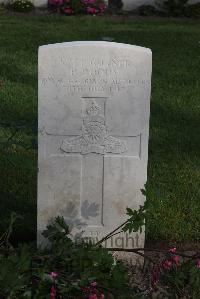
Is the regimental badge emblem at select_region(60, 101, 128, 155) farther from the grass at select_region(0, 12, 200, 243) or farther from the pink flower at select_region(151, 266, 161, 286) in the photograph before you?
the pink flower at select_region(151, 266, 161, 286)

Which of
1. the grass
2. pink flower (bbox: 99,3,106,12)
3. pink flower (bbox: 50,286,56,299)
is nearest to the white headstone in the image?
the grass

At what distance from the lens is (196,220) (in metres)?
5.39

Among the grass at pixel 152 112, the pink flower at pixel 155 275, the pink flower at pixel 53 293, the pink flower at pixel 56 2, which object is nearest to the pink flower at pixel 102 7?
the grass at pixel 152 112

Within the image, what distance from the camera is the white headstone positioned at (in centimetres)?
441

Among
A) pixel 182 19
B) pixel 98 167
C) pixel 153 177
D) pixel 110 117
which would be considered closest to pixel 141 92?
pixel 110 117

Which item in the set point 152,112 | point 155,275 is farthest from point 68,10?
point 155,275

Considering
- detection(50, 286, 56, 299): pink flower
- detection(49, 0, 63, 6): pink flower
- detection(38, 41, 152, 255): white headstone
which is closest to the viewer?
detection(50, 286, 56, 299): pink flower

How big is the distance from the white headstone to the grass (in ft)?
0.68

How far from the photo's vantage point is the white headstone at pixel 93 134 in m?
4.41

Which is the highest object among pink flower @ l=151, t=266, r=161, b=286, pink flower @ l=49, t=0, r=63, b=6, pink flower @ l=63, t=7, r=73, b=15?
pink flower @ l=49, t=0, r=63, b=6

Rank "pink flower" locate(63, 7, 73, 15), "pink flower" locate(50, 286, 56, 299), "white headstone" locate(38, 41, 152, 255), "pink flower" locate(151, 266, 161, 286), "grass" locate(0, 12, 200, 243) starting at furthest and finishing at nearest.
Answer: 1. "pink flower" locate(63, 7, 73, 15)
2. "grass" locate(0, 12, 200, 243)
3. "white headstone" locate(38, 41, 152, 255)
4. "pink flower" locate(151, 266, 161, 286)
5. "pink flower" locate(50, 286, 56, 299)

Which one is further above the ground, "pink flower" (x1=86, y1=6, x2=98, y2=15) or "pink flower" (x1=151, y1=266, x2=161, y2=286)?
"pink flower" (x1=86, y1=6, x2=98, y2=15)

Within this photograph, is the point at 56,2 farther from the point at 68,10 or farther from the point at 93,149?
the point at 93,149

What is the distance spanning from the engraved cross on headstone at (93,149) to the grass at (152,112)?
0.32 metres
